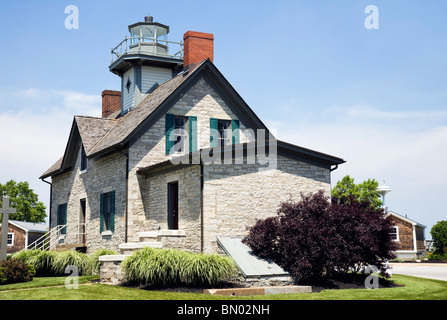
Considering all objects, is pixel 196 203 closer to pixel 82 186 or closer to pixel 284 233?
pixel 284 233

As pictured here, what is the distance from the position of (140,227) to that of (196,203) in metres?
4.08

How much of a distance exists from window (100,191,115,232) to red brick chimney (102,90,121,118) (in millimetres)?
9178

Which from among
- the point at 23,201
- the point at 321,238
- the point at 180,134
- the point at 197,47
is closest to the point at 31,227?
the point at 23,201

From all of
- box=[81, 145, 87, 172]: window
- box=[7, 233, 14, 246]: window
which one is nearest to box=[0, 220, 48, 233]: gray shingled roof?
box=[7, 233, 14, 246]: window

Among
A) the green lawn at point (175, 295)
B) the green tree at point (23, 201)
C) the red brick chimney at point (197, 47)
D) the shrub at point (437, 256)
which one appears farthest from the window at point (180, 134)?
the green tree at point (23, 201)

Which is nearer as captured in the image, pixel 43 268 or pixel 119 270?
pixel 119 270

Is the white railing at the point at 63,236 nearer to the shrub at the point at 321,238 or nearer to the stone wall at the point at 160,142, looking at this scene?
the stone wall at the point at 160,142

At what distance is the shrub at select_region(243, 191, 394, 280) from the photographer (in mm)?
14734

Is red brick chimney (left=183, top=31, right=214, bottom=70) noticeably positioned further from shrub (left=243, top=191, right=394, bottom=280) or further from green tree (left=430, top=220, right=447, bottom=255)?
green tree (left=430, top=220, right=447, bottom=255)

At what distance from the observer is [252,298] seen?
12.2 metres

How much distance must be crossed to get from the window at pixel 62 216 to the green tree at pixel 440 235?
27.5 metres
